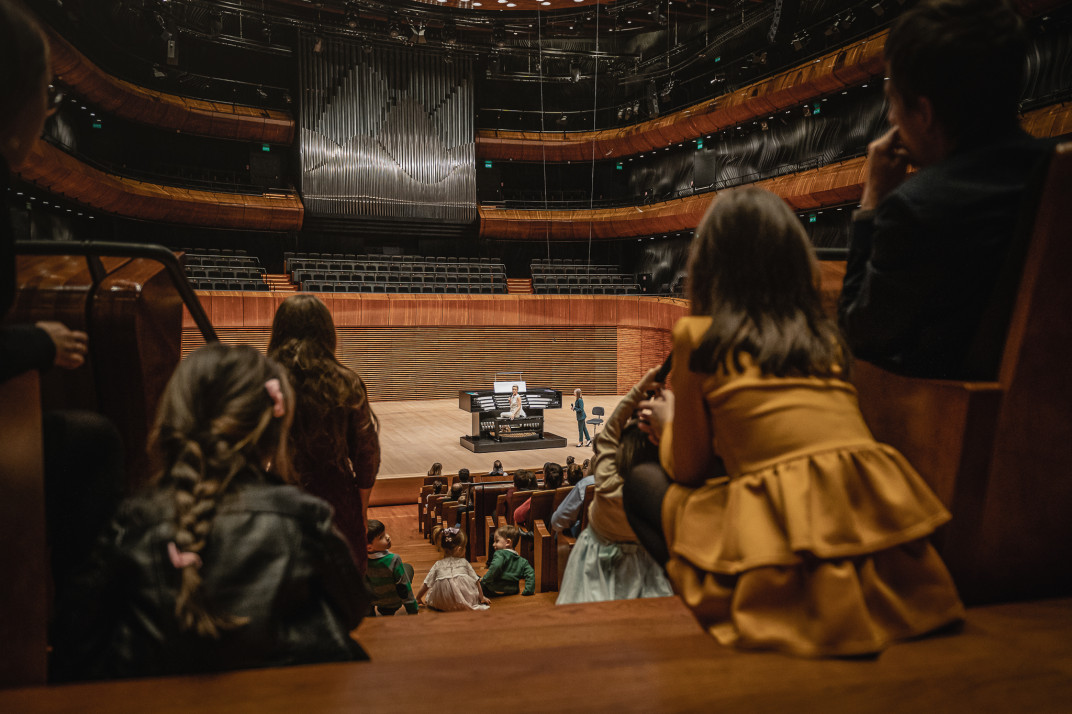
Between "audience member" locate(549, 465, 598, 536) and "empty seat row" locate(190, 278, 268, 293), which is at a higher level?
"empty seat row" locate(190, 278, 268, 293)

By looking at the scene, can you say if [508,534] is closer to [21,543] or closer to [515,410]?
[21,543]

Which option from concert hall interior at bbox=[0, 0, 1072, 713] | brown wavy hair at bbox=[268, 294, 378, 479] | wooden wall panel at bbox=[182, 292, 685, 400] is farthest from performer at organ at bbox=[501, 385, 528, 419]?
brown wavy hair at bbox=[268, 294, 378, 479]

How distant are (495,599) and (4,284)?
3.70 metres

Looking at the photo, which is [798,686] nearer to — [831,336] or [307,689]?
[831,336]

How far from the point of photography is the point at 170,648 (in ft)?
3.89

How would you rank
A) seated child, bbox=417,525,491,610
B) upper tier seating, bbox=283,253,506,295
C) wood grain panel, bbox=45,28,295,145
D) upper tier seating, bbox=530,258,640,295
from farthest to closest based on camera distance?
upper tier seating, bbox=530,258,640,295 → upper tier seating, bbox=283,253,506,295 → wood grain panel, bbox=45,28,295,145 → seated child, bbox=417,525,491,610

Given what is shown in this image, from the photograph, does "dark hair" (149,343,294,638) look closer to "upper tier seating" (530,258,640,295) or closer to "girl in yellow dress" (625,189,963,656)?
"girl in yellow dress" (625,189,963,656)

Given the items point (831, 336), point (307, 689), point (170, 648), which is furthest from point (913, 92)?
point (170, 648)

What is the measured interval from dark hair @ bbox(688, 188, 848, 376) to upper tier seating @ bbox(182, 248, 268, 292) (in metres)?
14.1

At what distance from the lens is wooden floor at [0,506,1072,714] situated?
43.0 inches

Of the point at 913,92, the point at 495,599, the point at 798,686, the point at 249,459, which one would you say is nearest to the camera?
the point at 798,686

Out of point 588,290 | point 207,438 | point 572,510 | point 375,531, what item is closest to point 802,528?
point 207,438

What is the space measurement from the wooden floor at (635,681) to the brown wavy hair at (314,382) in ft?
3.70

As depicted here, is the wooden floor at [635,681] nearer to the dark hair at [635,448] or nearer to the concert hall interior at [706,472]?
the concert hall interior at [706,472]
